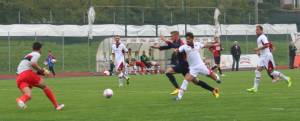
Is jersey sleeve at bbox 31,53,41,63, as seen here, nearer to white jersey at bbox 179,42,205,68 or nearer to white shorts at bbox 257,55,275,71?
white jersey at bbox 179,42,205,68

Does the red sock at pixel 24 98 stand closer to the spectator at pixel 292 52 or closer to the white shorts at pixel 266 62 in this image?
the white shorts at pixel 266 62

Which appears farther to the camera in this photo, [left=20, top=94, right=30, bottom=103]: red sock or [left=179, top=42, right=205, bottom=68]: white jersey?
[left=179, top=42, right=205, bottom=68]: white jersey

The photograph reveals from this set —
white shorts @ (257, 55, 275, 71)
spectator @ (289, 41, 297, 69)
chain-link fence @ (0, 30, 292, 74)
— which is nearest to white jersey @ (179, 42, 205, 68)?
white shorts @ (257, 55, 275, 71)

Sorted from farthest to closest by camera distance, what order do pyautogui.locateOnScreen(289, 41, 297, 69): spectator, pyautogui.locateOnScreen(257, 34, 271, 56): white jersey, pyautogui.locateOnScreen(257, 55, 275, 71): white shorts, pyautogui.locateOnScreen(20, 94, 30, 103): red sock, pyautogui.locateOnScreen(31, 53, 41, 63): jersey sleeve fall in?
pyautogui.locateOnScreen(289, 41, 297, 69): spectator, pyautogui.locateOnScreen(257, 55, 275, 71): white shorts, pyautogui.locateOnScreen(257, 34, 271, 56): white jersey, pyautogui.locateOnScreen(31, 53, 41, 63): jersey sleeve, pyautogui.locateOnScreen(20, 94, 30, 103): red sock

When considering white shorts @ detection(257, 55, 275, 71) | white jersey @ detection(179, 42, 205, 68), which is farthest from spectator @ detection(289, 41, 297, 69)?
white jersey @ detection(179, 42, 205, 68)

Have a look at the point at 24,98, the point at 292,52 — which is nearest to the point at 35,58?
the point at 24,98

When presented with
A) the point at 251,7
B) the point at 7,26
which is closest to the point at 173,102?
the point at 7,26

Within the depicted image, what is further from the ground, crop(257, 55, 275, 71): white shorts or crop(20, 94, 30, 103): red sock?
crop(257, 55, 275, 71): white shorts

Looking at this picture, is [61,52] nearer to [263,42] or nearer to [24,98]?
[263,42]

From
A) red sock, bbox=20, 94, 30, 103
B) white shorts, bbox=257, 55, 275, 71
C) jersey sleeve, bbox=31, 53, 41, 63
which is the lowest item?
red sock, bbox=20, 94, 30, 103

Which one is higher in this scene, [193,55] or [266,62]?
[193,55]

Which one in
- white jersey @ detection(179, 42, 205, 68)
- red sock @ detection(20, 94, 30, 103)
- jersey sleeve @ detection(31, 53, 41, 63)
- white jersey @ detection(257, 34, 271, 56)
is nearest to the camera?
red sock @ detection(20, 94, 30, 103)

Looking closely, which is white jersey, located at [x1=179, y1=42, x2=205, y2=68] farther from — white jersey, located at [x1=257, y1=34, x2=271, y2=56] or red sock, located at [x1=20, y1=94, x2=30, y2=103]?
red sock, located at [x1=20, y1=94, x2=30, y2=103]

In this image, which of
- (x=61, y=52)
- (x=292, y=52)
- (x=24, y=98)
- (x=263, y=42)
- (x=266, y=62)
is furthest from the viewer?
(x=61, y=52)
